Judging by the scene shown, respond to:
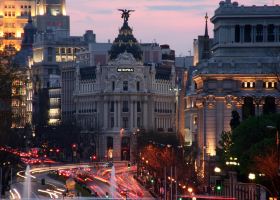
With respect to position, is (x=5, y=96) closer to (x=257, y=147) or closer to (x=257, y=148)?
(x=257, y=147)

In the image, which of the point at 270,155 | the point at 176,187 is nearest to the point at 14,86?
the point at 176,187

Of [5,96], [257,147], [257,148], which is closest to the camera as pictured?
[257,148]

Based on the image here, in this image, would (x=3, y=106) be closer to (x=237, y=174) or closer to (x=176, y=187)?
(x=176, y=187)

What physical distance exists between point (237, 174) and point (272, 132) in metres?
9.25

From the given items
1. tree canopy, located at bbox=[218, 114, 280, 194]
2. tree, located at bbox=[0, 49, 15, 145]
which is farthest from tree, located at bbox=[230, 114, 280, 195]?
tree, located at bbox=[0, 49, 15, 145]

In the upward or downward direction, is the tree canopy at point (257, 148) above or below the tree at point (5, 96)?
below

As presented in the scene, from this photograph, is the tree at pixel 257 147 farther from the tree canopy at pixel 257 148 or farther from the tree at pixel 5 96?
the tree at pixel 5 96

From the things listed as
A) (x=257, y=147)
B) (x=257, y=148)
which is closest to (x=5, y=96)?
(x=257, y=147)

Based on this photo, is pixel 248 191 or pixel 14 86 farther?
pixel 14 86

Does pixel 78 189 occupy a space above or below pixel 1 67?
below

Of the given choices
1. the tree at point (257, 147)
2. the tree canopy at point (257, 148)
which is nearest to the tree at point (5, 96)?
the tree canopy at point (257, 148)

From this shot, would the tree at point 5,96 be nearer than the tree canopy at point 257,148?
No

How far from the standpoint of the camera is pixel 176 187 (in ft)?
562

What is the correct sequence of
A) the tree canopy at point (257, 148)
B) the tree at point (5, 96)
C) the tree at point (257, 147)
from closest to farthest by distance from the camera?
the tree canopy at point (257, 148)
the tree at point (257, 147)
the tree at point (5, 96)
